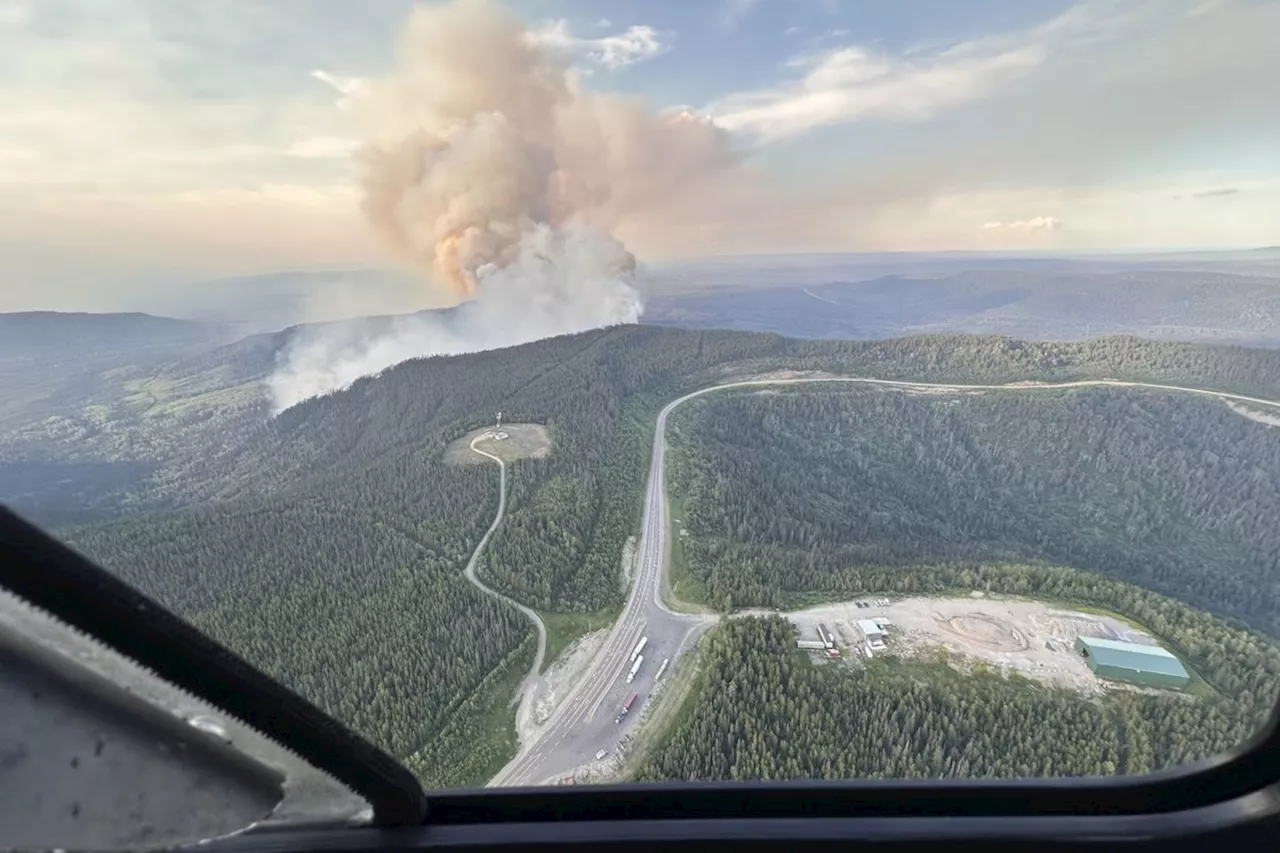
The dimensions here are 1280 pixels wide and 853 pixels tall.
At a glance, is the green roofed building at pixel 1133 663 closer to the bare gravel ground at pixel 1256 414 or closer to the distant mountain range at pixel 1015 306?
the bare gravel ground at pixel 1256 414

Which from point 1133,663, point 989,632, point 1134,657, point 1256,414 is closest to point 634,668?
point 989,632

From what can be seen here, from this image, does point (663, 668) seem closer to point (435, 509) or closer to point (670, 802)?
point (435, 509)

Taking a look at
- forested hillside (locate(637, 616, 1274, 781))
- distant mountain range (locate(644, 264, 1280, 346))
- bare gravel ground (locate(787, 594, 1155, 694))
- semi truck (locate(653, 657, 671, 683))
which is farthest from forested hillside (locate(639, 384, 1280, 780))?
distant mountain range (locate(644, 264, 1280, 346))

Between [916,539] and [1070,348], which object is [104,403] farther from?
[1070,348]

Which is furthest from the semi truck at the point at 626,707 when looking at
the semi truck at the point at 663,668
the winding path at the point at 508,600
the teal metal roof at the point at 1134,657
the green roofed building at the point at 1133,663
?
the teal metal roof at the point at 1134,657

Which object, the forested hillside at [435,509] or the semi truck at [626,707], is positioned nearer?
the semi truck at [626,707]

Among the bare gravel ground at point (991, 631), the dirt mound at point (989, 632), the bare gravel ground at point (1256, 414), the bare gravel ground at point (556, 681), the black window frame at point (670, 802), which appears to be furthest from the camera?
the bare gravel ground at point (1256, 414)

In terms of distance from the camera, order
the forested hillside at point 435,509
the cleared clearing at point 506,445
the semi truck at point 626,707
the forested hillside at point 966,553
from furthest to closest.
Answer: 1. the cleared clearing at point 506,445
2. the forested hillside at point 435,509
3. the semi truck at point 626,707
4. the forested hillside at point 966,553

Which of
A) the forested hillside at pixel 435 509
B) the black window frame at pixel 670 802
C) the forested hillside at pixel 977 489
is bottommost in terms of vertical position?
the forested hillside at pixel 977 489
